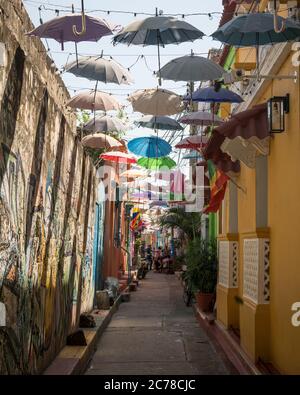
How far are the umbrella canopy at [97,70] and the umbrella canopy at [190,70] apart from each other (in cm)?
101

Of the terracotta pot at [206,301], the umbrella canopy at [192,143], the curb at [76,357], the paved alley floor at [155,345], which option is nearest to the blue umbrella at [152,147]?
the umbrella canopy at [192,143]

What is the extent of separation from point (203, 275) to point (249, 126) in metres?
6.79

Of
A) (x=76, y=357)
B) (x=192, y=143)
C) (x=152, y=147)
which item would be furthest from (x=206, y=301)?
(x=76, y=357)

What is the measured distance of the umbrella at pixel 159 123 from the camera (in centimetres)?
1147

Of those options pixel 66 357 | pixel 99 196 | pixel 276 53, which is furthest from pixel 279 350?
pixel 99 196

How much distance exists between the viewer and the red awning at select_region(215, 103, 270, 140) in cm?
662

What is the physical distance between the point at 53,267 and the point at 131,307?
339 inches

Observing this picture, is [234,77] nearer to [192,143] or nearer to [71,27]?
[71,27]

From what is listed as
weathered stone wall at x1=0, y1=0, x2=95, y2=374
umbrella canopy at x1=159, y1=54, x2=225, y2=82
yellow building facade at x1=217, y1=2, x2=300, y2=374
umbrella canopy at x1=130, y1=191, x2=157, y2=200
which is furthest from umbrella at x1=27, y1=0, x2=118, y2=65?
umbrella canopy at x1=130, y1=191, x2=157, y2=200

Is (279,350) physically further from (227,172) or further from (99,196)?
(99,196)

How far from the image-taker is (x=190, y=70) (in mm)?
7609

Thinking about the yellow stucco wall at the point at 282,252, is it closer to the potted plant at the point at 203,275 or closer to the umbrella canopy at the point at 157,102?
the umbrella canopy at the point at 157,102

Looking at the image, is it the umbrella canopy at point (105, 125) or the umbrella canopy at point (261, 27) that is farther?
the umbrella canopy at point (105, 125)

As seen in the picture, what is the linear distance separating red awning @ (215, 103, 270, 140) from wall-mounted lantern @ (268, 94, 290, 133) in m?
0.22
